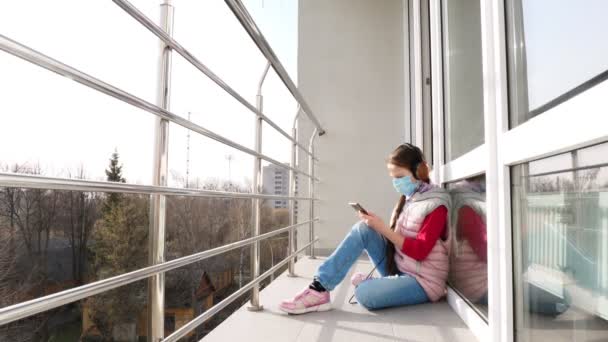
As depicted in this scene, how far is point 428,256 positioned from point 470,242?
0.76 ft

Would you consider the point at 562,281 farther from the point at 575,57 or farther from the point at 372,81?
the point at 372,81

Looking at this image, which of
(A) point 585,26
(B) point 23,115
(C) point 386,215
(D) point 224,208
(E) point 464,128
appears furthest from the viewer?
(D) point 224,208

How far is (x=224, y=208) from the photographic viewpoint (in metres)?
4.89

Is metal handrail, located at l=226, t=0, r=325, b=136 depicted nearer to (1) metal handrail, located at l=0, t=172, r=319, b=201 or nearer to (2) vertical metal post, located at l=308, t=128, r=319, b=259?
(1) metal handrail, located at l=0, t=172, r=319, b=201

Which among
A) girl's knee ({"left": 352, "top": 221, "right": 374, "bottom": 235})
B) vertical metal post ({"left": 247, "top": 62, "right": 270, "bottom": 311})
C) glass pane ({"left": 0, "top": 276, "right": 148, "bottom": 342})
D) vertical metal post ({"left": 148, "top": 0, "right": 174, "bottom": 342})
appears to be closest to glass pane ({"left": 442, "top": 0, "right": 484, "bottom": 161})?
girl's knee ({"left": 352, "top": 221, "right": 374, "bottom": 235})

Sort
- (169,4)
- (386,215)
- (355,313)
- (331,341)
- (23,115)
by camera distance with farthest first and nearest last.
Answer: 1. (23,115)
2. (386,215)
3. (355,313)
4. (331,341)
5. (169,4)

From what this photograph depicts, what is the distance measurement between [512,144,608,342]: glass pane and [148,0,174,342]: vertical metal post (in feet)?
2.24

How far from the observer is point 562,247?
63 cm

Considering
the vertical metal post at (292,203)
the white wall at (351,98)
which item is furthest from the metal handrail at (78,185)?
the white wall at (351,98)

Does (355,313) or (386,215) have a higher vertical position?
(386,215)

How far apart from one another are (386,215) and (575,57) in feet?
8.78

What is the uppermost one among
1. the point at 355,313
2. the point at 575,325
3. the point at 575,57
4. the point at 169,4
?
the point at 169,4

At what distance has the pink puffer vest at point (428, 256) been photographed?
4.78ft

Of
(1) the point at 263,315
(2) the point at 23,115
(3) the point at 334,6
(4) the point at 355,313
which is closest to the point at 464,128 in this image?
(4) the point at 355,313
